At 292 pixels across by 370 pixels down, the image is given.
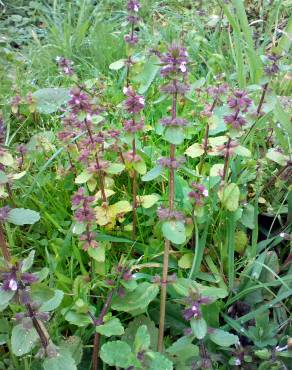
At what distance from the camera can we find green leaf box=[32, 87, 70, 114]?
2.23 meters

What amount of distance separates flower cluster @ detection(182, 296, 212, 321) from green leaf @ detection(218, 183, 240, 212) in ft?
1.26

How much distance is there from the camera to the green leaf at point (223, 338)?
1.19m

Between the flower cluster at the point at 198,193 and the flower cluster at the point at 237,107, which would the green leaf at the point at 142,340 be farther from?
the flower cluster at the point at 237,107

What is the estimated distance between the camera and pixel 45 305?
1.09 metres

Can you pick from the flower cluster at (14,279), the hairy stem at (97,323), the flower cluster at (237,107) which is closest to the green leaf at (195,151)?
the flower cluster at (237,107)

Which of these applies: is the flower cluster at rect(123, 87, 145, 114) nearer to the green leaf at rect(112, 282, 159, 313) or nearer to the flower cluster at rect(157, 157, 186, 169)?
the flower cluster at rect(157, 157, 186, 169)

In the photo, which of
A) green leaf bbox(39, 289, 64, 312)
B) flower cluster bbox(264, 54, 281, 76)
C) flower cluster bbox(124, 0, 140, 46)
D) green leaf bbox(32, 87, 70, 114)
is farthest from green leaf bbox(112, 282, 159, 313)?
green leaf bbox(32, 87, 70, 114)

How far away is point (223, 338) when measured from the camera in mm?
1207

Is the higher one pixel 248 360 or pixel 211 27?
pixel 211 27

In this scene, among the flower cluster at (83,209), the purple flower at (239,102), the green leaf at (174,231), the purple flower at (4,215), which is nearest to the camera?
the purple flower at (4,215)

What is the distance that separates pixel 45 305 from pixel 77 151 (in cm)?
79

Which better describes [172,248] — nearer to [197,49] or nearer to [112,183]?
[112,183]

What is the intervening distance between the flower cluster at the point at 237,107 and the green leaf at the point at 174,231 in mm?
372

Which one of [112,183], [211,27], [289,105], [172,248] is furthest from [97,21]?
[172,248]
